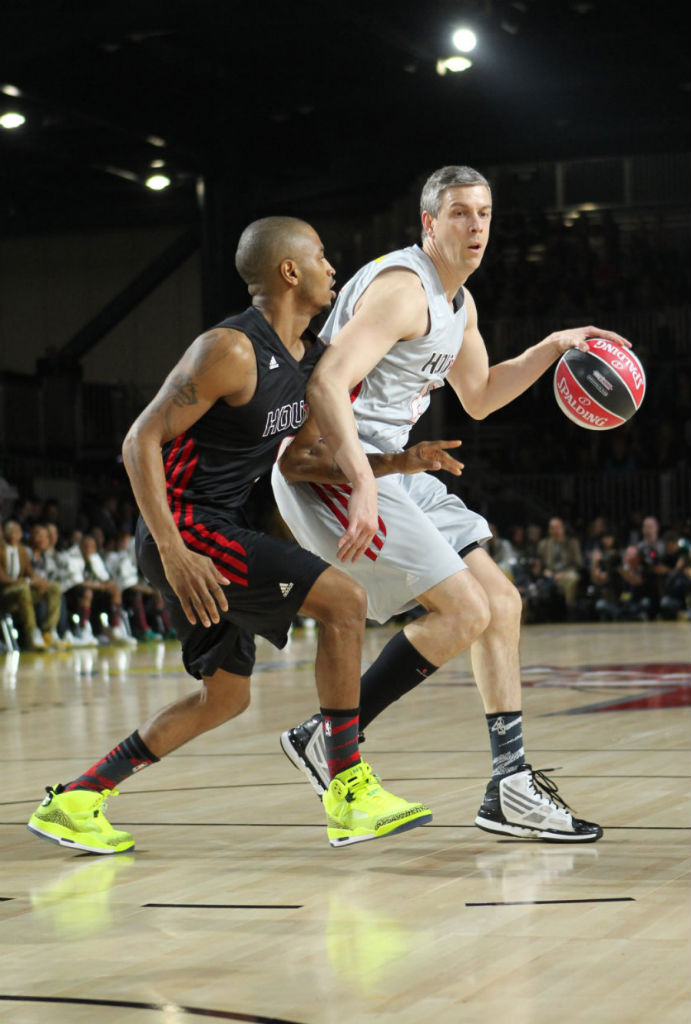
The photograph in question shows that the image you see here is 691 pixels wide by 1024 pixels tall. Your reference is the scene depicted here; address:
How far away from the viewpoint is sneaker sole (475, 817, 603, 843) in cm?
409

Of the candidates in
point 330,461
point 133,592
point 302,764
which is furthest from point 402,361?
point 133,592

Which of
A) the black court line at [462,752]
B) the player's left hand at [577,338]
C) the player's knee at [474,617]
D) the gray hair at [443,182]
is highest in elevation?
the gray hair at [443,182]

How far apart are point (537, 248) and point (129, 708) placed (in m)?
18.6

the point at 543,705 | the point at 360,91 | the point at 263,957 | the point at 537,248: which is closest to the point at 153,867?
the point at 263,957

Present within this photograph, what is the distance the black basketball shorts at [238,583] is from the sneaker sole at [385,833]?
1.90 feet

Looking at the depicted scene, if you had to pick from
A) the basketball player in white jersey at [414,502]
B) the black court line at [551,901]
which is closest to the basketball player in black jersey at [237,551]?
the basketball player in white jersey at [414,502]

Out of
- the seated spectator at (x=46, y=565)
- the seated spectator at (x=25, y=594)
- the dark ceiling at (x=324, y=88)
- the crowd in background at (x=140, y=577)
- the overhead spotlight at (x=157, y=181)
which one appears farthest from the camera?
the overhead spotlight at (x=157, y=181)

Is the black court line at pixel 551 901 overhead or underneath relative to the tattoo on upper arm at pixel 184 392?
underneath

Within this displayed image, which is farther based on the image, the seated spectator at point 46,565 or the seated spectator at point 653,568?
the seated spectator at point 653,568

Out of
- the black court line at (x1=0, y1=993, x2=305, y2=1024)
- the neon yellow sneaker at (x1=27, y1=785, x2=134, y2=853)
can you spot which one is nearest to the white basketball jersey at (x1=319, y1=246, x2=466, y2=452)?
the neon yellow sneaker at (x1=27, y1=785, x2=134, y2=853)

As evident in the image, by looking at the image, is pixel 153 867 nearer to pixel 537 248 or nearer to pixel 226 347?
pixel 226 347

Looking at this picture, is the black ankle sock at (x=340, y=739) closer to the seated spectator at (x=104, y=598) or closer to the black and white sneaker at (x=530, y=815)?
the black and white sneaker at (x=530, y=815)

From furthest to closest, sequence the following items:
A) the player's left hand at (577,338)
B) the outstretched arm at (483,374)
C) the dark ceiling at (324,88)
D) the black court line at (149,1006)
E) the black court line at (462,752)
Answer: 1. the dark ceiling at (324,88)
2. the black court line at (462,752)
3. the outstretched arm at (483,374)
4. the player's left hand at (577,338)
5. the black court line at (149,1006)

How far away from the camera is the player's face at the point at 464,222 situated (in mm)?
4379
